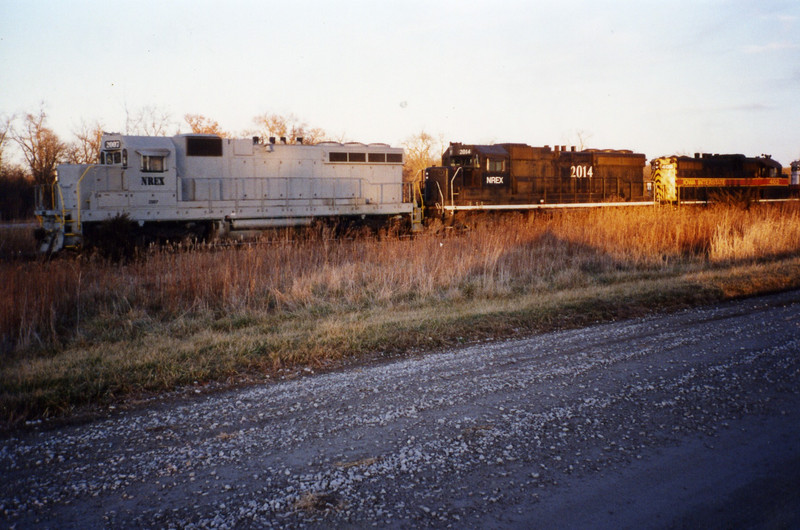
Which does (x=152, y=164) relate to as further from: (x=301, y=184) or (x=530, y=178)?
(x=530, y=178)

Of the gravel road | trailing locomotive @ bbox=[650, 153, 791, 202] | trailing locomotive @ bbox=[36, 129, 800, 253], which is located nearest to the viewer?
the gravel road

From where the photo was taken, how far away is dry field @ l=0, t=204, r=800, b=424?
20.2ft

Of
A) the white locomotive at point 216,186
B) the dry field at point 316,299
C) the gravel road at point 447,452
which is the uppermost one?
the white locomotive at point 216,186

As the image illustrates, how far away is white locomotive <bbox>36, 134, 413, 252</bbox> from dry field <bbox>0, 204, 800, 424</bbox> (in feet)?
15.5

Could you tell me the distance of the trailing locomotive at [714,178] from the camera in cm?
2806

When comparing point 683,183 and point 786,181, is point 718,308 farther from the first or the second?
point 786,181

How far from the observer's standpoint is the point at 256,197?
19578 millimetres

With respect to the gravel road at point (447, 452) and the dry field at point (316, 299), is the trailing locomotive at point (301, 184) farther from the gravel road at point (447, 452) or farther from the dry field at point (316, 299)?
the gravel road at point (447, 452)

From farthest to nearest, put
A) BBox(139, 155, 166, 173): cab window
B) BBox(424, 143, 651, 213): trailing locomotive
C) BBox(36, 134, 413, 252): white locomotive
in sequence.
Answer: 1. BBox(424, 143, 651, 213): trailing locomotive
2. BBox(139, 155, 166, 173): cab window
3. BBox(36, 134, 413, 252): white locomotive

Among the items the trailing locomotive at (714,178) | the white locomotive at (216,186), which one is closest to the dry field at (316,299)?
the white locomotive at (216,186)

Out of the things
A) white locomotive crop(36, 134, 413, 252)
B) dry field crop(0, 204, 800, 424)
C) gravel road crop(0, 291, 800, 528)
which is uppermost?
white locomotive crop(36, 134, 413, 252)

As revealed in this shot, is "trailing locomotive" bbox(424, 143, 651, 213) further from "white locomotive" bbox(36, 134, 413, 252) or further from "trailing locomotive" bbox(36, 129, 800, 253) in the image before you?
"white locomotive" bbox(36, 134, 413, 252)

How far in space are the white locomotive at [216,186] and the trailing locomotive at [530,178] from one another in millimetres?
2129

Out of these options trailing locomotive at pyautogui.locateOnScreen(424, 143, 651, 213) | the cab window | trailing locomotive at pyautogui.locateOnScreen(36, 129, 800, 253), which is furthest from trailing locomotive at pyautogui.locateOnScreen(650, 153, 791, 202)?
the cab window
